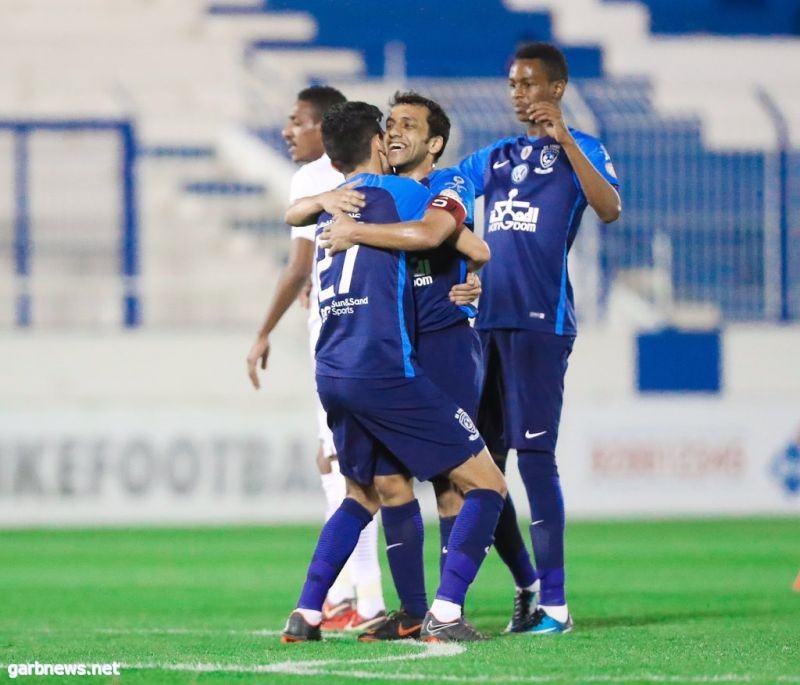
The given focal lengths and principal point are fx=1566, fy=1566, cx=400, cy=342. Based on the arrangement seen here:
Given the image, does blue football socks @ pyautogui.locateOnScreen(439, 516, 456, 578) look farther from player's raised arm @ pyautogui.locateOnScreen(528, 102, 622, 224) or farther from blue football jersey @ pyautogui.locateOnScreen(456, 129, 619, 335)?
player's raised arm @ pyautogui.locateOnScreen(528, 102, 622, 224)

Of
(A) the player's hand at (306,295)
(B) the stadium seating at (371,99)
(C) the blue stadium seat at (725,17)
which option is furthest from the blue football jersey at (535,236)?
(C) the blue stadium seat at (725,17)

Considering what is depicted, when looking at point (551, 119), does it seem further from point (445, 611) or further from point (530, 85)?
point (445, 611)

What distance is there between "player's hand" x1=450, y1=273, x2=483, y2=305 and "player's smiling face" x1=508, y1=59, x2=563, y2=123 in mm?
808

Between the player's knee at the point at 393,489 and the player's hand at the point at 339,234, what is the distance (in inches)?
31.6

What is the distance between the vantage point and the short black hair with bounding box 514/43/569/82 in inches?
233

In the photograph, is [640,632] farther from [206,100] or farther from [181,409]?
[206,100]

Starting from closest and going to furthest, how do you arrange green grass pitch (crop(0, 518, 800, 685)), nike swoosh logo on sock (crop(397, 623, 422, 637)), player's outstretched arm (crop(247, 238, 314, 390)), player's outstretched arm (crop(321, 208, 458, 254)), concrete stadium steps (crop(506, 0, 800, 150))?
1. green grass pitch (crop(0, 518, 800, 685))
2. player's outstretched arm (crop(321, 208, 458, 254))
3. nike swoosh logo on sock (crop(397, 623, 422, 637))
4. player's outstretched arm (crop(247, 238, 314, 390))
5. concrete stadium steps (crop(506, 0, 800, 150))

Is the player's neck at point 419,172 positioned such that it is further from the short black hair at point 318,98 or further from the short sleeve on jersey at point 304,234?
the short black hair at point 318,98

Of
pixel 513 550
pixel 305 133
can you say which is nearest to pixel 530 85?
pixel 305 133

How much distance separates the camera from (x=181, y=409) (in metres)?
12.9

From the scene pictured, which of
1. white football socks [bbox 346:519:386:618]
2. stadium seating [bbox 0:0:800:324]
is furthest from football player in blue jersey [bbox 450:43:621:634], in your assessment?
stadium seating [bbox 0:0:800:324]

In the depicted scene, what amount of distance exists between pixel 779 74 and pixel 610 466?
12.8 metres

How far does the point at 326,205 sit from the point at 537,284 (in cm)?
100

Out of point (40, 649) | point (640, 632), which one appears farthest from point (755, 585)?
point (40, 649)
